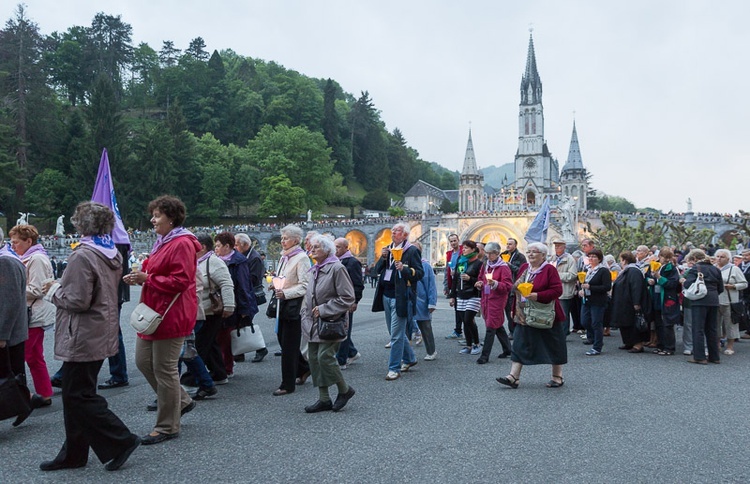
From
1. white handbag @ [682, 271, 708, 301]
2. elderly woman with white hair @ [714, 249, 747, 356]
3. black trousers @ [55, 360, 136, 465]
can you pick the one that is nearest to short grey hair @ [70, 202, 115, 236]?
black trousers @ [55, 360, 136, 465]

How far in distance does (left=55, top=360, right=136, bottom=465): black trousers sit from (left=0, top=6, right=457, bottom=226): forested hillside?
116ft

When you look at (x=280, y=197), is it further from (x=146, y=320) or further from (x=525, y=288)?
(x=146, y=320)

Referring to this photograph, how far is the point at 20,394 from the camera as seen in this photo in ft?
14.8

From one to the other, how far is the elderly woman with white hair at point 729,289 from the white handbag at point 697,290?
45.2 inches

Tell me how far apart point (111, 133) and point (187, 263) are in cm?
4771

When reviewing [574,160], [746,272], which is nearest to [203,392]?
[746,272]

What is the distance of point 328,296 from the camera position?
5473mm

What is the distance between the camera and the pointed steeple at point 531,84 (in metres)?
101

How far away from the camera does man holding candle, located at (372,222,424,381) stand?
677 centimetres

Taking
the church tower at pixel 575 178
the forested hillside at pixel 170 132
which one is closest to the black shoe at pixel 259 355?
the forested hillside at pixel 170 132

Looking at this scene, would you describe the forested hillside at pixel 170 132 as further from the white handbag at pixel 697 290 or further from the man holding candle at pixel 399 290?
the white handbag at pixel 697 290

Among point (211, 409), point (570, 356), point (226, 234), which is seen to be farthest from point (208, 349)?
point (570, 356)

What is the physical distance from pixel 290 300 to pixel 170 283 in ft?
6.38

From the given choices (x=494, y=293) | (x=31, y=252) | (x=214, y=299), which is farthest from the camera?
(x=494, y=293)
